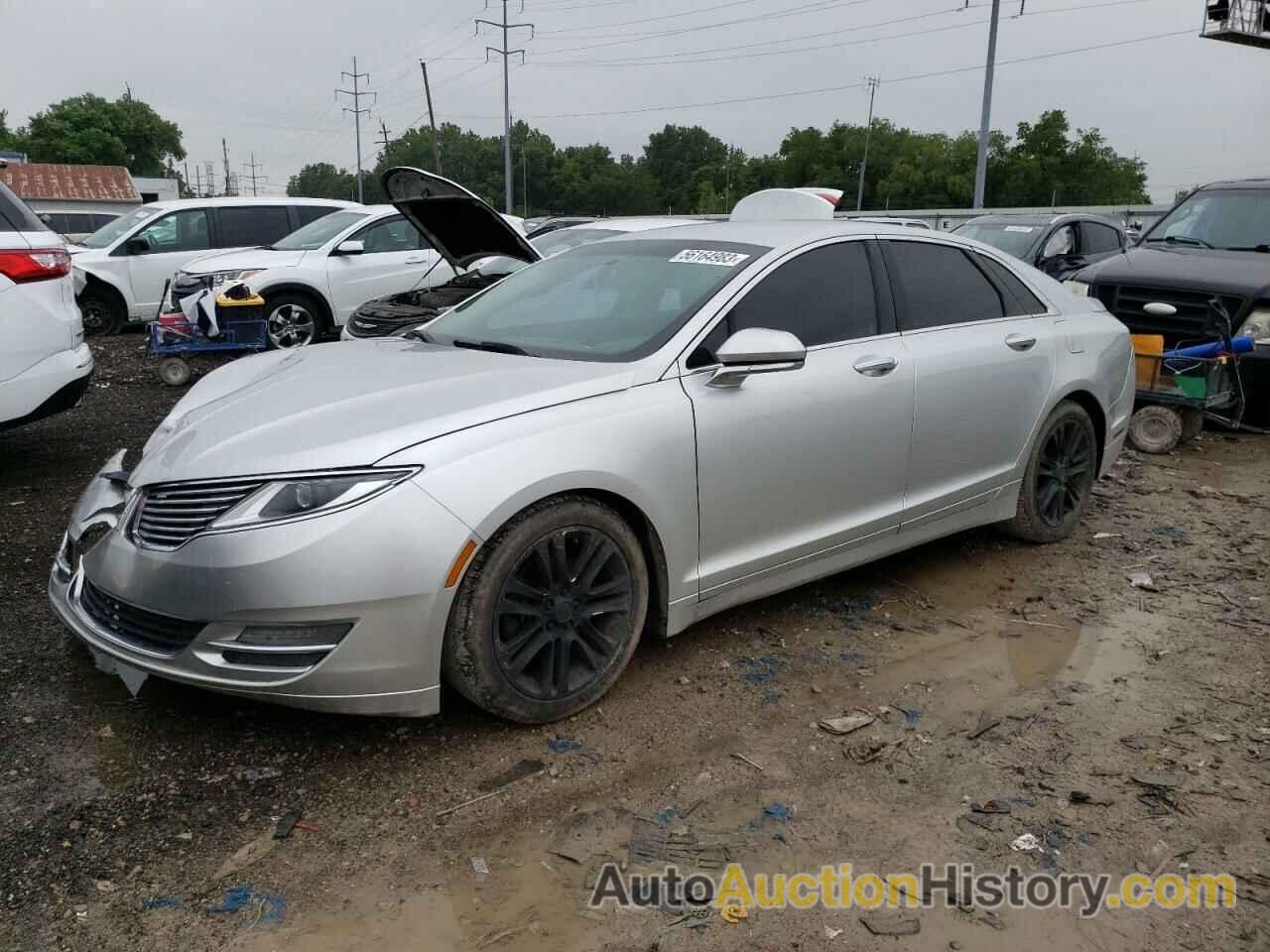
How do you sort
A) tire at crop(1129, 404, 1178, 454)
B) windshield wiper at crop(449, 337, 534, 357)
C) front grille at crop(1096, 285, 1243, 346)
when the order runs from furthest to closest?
front grille at crop(1096, 285, 1243, 346) < tire at crop(1129, 404, 1178, 454) < windshield wiper at crop(449, 337, 534, 357)

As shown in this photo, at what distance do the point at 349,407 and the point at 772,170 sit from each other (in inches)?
3843

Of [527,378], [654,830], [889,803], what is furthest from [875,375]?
[654,830]

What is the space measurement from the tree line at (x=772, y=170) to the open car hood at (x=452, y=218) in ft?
199

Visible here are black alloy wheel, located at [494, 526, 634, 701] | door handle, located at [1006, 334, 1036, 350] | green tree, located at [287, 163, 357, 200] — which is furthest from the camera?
green tree, located at [287, 163, 357, 200]

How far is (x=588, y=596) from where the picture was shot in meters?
3.34

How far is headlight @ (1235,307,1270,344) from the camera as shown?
7.54 meters

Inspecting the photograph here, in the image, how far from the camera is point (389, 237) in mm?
11250

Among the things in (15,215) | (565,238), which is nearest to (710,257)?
(15,215)

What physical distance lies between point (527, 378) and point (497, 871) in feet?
5.10

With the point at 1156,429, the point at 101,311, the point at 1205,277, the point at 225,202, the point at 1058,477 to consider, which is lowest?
the point at 1156,429

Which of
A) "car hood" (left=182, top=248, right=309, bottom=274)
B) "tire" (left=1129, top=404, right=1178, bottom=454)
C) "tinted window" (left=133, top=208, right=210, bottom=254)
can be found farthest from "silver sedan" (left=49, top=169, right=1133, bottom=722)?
"tinted window" (left=133, top=208, right=210, bottom=254)

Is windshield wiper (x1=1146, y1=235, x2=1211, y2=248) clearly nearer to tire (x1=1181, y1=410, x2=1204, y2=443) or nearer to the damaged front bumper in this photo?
tire (x1=1181, y1=410, x2=1204, y2=443)

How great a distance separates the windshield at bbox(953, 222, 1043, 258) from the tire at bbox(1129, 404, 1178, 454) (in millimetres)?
4475

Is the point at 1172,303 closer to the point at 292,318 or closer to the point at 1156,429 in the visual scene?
the point at 1156,429
